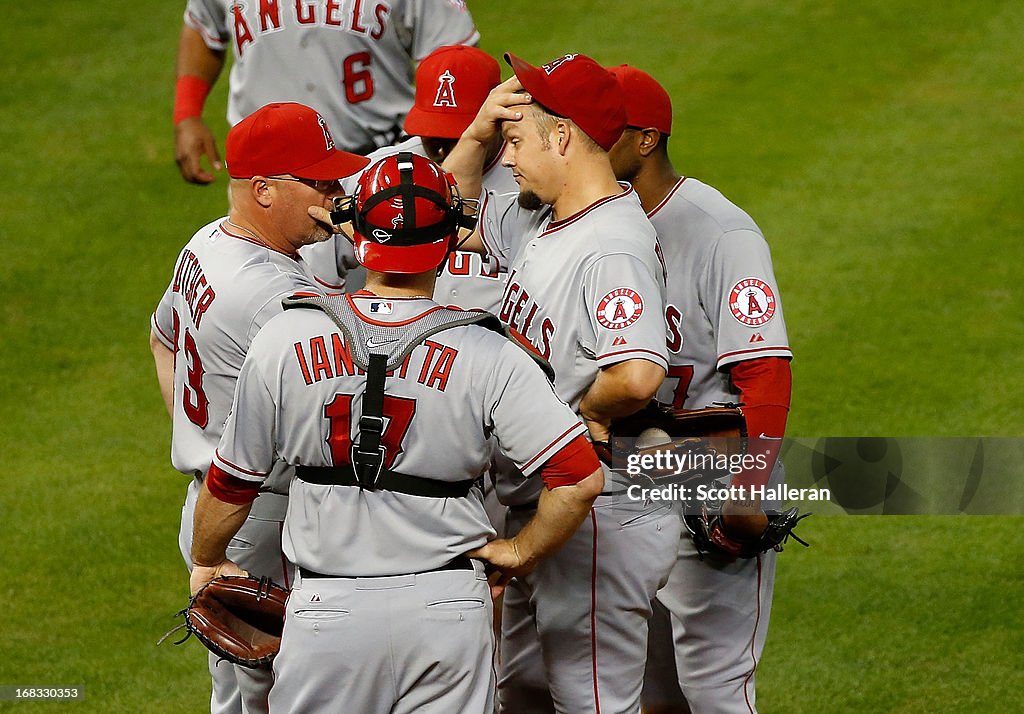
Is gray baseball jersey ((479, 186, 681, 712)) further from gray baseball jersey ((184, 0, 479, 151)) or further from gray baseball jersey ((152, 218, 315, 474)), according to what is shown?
gray baseball jersey ((184, 0, 479, 151))

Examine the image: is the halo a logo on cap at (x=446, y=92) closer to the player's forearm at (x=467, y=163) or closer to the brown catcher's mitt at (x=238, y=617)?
the player's forearm at (x=467, y=163)

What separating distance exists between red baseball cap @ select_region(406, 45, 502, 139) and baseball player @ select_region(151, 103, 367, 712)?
1.80 feet

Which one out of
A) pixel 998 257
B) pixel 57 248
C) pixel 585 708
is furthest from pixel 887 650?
pixel 57 248

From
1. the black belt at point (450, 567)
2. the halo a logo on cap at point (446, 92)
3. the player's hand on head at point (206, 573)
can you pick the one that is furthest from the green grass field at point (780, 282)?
the halo a logo on cap at point (446, 92)

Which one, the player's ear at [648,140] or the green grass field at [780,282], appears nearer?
the player's ear at [648,140]

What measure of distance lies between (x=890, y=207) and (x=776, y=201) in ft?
2.18

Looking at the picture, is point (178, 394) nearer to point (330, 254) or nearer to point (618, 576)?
point (330, 254)

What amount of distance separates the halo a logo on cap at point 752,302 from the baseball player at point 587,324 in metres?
0.29

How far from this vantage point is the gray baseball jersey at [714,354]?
137 inches

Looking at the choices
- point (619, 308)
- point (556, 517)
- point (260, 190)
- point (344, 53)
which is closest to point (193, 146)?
point (344, 53)

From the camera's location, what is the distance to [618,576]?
3424 millimetres

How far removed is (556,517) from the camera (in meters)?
2.85

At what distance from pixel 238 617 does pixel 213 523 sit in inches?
9.9

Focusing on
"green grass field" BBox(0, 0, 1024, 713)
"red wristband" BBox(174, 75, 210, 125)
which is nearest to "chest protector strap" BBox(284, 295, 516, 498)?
"green grass field" BBox(0, 0, 1024, 713)
